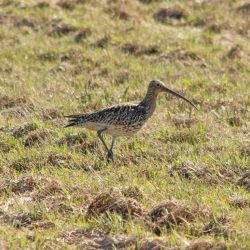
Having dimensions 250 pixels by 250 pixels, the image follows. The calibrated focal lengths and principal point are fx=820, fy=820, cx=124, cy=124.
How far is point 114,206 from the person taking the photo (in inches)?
294

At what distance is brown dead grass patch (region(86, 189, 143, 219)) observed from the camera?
743cm

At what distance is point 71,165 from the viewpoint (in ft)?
31.2

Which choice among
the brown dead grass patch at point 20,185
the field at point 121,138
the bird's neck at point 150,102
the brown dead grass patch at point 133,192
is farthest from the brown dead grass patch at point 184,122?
the brown dead grass patch at point 133,192

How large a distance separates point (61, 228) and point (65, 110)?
15.8 ft

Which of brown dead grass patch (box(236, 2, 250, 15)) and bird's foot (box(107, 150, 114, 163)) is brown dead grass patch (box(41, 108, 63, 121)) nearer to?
bird's foot (box(107, 150, 114, 163))

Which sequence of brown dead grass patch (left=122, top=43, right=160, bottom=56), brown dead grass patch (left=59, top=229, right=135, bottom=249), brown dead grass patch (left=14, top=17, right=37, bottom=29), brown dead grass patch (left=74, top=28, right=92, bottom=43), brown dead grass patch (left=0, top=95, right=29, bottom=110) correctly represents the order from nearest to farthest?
brown dead grass patch (left=59, top=229, right=135, bottom=249)
brown dead grass patch (left=0, top=95, right=29, bottom=110)
brown dead grass patch (left=122, top=43, right=160, bottom=56)
brown dead grass patch (left=74, top=28, right=92, bottom=43)
brown dead grass patch (left=14, top=17, right=37, bottom=29)

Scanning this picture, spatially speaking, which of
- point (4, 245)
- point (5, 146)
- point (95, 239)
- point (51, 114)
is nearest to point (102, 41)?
point (51, 114)

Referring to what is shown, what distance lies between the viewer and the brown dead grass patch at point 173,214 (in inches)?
281

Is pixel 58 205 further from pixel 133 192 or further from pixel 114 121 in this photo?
pixel 114 121

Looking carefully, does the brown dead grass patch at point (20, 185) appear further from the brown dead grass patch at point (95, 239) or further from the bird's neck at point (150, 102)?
the bird's neck at point (150, 102)

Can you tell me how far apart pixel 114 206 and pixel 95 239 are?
1.76 ft

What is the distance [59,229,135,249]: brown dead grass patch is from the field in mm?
12

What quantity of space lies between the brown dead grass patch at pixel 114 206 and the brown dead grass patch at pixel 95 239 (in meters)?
0.33

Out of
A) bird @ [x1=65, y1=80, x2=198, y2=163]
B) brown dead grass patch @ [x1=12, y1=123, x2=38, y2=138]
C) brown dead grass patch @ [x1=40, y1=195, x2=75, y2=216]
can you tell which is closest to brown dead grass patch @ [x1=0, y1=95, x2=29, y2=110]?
brown dead grass patch @ [x1=12, y1=123, x2=38, y2=138]
